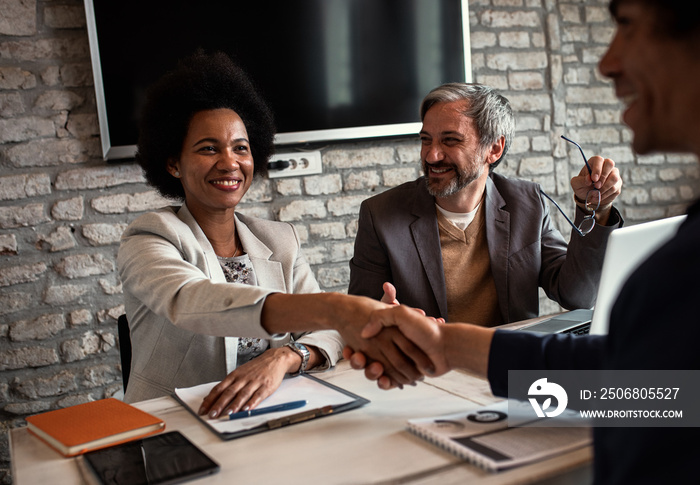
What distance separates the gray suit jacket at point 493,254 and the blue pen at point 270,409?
924 mm

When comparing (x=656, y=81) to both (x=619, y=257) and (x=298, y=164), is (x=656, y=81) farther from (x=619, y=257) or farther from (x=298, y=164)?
(x=298, y=164)

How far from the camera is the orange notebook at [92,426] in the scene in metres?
A: 1.03

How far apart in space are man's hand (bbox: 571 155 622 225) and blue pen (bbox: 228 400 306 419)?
120cm

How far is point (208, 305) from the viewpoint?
1340 mm

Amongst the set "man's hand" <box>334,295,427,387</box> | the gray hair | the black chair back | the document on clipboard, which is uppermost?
the gray hair

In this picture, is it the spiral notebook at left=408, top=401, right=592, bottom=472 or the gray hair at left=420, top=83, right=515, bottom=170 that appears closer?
the spiral notebook at left=408, top=401, right=592, bottom=472

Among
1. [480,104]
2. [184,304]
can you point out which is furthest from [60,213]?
[480,104]

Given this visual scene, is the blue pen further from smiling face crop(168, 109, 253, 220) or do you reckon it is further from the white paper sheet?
smiling face crop(168, 109, 253, 220)

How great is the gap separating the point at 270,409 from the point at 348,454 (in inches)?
9.5

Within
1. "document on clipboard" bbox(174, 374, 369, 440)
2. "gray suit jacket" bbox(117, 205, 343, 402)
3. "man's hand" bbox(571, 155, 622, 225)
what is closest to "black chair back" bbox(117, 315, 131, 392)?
"gray suit jacket" bbox(117, 205, 343, 402)

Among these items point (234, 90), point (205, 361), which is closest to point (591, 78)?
point (234, 90)

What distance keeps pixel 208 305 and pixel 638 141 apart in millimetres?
903

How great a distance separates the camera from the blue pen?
1.13 metres

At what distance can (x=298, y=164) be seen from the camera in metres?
2.97
